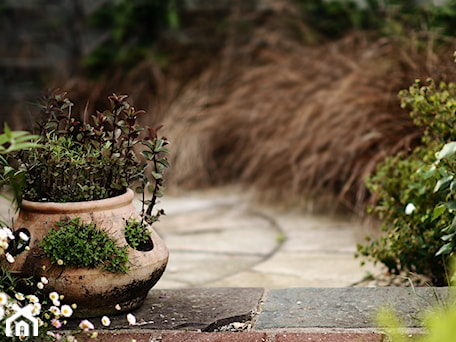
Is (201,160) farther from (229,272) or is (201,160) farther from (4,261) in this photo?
(4,261)

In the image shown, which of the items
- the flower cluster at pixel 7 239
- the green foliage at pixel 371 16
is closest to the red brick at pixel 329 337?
the flower cluster at pixel 7 239

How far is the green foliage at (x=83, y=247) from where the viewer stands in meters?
1.75

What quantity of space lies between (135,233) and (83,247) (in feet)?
0.51

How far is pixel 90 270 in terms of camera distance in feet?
5.81

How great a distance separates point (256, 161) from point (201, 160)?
0.58m

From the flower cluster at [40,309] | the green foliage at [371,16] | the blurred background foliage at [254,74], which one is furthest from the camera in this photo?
the green foliage at [371,16]

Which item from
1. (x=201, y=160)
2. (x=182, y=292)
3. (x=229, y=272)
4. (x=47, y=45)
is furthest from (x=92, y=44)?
(x=182, y=292)

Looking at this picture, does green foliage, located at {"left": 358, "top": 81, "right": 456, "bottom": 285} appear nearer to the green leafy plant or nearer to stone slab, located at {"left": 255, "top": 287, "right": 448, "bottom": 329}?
stone slab, located at {"left": 255, "top": 287, "right": 448, "bottom": 329}

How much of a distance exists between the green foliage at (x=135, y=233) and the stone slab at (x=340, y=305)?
37cm

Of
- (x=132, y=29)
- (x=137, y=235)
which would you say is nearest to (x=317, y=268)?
(x=137, y=235)

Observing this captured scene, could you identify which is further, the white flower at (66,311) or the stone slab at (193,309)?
the stone slab at (193,309)

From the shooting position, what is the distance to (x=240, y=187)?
14.5 feet

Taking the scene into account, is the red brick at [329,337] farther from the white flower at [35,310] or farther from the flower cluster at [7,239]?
the flower cluster at [7,239]

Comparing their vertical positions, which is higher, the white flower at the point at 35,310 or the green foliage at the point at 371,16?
the green foliage at the point at 371,16
